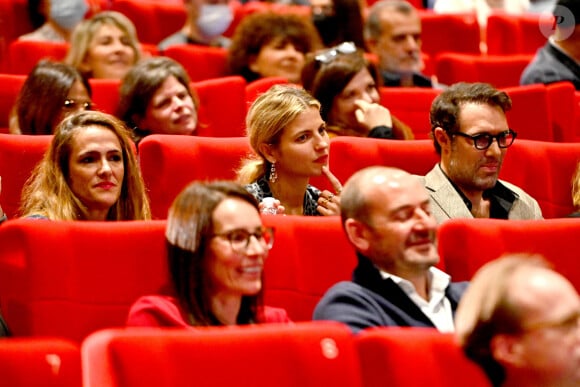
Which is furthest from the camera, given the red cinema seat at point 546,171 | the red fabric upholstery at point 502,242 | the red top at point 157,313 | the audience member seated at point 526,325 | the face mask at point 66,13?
the face mask at point 66,13

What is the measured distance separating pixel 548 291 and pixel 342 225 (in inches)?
12.4

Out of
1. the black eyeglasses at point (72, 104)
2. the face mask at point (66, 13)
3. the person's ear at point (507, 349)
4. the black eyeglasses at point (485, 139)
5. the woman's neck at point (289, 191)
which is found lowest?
the woman's neck at point (289, 191)

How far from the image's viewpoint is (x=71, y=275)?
0.99 m

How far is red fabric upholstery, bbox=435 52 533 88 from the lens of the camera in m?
2.01

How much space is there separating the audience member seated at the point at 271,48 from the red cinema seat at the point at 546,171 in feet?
1.76

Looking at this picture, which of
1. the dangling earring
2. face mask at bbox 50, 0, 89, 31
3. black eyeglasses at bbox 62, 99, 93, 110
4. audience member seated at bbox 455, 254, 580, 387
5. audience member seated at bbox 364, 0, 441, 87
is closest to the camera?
audience member seated at bbox 455, 254, 580, 387

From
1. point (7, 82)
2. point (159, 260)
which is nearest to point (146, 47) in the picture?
point (7, 82)

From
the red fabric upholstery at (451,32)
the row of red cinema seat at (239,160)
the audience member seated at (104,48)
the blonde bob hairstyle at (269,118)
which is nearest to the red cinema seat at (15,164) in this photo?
the row of red cinema seat at (239,160)

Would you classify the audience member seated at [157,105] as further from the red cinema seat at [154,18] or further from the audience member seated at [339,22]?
the red cinema seat at [154,18]

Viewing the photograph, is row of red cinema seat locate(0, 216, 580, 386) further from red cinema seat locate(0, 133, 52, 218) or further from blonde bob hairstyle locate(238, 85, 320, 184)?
red cinema seat locate(0, 133, 52, 218)

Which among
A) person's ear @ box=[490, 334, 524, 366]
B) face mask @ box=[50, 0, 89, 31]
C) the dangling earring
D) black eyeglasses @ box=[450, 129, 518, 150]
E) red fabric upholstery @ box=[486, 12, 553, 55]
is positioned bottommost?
red fabric upholstery @ box=[486, 12, 553, 55]

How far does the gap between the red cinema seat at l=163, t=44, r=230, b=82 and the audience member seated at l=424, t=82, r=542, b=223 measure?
672mm

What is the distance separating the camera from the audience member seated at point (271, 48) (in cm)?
191

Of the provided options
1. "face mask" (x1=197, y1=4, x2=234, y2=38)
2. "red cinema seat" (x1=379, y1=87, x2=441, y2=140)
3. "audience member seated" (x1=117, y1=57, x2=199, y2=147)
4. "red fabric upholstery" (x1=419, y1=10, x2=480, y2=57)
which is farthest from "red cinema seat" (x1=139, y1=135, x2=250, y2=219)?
"red fabric upholstery" (x1=419, y1=10, x2=480, y2=57)
